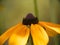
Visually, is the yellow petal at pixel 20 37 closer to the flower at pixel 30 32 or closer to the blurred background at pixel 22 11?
the flower at pixel 30 32

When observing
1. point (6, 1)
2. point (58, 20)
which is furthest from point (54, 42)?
point (6, 1)

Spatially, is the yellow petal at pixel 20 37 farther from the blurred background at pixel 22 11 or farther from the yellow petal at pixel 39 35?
the blurred background at pixel 22 11

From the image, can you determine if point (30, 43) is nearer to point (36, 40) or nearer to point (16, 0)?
point (36, 40)

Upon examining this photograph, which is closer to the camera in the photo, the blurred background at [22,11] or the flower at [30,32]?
the flower at [30,32]

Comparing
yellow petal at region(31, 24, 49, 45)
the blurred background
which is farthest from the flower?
the blurred background

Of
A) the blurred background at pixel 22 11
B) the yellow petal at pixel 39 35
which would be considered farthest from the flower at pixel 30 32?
the blurred background at pixel 22 11

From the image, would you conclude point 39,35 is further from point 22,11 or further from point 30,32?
point 22,11

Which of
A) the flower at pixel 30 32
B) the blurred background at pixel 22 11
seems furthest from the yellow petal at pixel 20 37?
the blurred background at pixel 22 11
